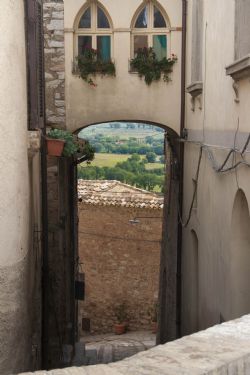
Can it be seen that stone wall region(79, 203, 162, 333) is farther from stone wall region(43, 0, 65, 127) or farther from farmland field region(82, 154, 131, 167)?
farmland field region(82, 154, 131, 167)

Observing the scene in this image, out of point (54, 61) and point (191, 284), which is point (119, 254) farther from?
point (54, 61)

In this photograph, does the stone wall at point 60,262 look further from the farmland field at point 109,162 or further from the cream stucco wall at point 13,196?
the farmland field at point 109,162

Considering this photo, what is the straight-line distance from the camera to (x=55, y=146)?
8.91 m

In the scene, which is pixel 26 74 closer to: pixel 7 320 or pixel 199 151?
pixel 7 320

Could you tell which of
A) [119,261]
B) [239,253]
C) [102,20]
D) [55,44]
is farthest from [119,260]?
[239,253]

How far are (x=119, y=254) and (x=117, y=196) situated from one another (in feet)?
6.43

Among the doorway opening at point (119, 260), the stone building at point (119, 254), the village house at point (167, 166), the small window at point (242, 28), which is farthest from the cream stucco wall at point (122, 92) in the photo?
the stone building at point (119, 254)

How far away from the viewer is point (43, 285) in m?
8.80

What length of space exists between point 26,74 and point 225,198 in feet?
10.0

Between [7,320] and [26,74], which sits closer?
[7,320]

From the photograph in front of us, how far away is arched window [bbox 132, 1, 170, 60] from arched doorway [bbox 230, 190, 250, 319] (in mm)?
5163

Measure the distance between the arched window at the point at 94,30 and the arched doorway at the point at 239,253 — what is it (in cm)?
543

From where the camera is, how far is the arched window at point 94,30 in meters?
11.4

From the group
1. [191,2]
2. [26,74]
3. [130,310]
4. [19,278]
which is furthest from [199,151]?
[130,310]
